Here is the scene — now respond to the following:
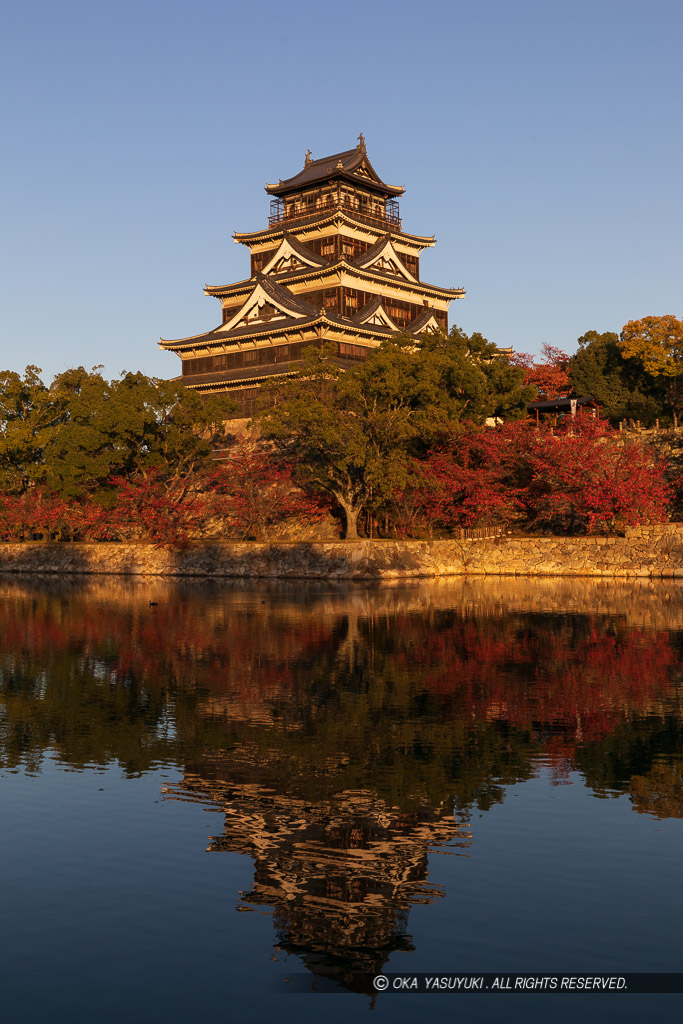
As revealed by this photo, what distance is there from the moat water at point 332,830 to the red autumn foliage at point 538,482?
25865mm

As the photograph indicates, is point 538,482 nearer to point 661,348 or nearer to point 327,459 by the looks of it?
point 327,459

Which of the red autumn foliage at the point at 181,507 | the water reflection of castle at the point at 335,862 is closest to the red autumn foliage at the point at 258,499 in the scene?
the red autumn foliage at the point at 181,507

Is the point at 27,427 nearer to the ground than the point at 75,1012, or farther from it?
farther from it

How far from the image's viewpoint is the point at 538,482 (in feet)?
150

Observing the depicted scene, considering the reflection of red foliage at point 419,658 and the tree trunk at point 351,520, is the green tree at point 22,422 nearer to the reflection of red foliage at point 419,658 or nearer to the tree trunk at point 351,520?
the tree trunk at point 351,520

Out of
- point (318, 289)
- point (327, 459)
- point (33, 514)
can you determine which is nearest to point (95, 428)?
point (33, 514)

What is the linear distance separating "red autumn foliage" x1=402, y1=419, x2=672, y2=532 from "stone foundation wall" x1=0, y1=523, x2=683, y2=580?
4.95 feet

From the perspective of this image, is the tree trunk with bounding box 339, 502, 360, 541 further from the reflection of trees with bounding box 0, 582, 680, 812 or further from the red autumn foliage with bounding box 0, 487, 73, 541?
the reflection of trees with bounding box 0, 582, 680, 812

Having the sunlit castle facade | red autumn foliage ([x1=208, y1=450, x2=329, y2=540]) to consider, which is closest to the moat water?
red autumn foliage ([x1=208, y1=450, x2=329, y2=540])

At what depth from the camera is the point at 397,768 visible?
10.1 meters

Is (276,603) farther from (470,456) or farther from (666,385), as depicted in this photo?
(666,385)

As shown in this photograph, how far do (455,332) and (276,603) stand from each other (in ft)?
76.5

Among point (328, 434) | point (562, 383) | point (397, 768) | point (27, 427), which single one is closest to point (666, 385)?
point (562, 383)

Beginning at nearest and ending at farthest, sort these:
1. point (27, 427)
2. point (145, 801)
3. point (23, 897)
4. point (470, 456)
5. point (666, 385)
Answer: point (23, 897), point (145, 801), point (470, 456), point (27, 427), point (666, 385)
